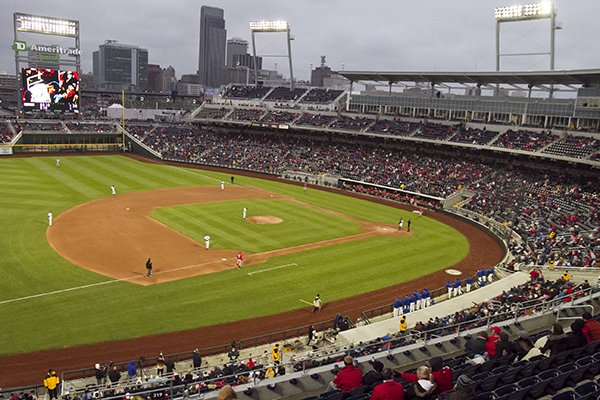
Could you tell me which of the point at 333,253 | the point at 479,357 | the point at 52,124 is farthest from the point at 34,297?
the point at 52,124

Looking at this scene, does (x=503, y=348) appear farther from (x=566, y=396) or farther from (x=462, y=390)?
(x=462, y=390)

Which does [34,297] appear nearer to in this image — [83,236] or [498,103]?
[83,236]

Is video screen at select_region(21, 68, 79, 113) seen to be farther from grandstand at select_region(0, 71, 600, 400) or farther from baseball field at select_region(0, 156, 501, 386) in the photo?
baseball field at select_region(0, 156, 501, 386)

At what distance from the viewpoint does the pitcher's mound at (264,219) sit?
3852cm

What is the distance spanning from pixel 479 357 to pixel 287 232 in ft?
84.8

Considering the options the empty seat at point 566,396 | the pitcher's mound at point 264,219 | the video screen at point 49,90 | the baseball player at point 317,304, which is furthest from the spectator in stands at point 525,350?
the video screen at point 49,90

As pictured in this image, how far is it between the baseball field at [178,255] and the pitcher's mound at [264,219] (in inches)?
3.6

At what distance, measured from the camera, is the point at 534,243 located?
108ft

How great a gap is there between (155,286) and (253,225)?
1346cm

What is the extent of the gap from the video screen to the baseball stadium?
0.27 metres

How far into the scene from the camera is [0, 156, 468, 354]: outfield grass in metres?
20.4

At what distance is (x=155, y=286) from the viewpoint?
24891 millimetres

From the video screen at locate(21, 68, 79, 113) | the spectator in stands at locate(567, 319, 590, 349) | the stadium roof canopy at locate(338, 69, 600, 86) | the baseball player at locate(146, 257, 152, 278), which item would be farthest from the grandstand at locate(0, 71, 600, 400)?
the baseball player at locate(146, 257, 152, 278)

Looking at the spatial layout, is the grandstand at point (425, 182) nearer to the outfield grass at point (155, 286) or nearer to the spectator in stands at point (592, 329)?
the spectator in stands at point (592, 329)
